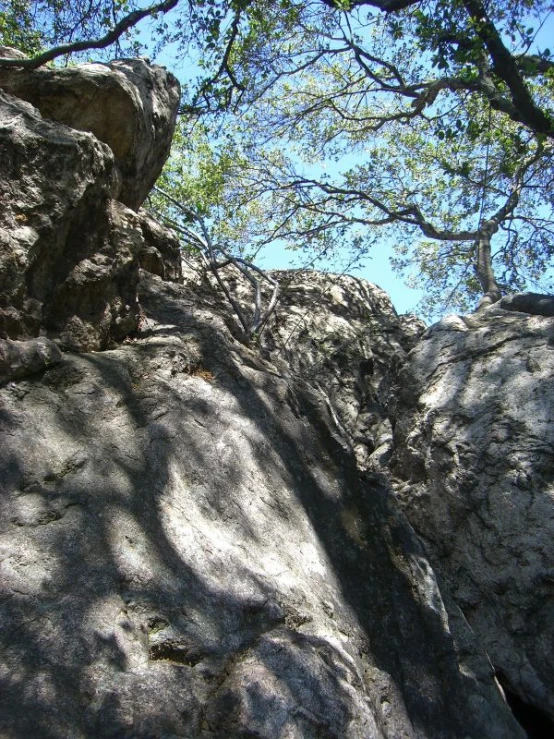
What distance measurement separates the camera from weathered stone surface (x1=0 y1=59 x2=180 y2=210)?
523 centimetres

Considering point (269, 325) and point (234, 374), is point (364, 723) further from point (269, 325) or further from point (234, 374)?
point (269, 325)

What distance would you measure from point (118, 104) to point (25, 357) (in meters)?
2.93

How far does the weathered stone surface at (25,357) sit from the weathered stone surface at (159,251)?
7.36ft

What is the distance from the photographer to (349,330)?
8.32 metres

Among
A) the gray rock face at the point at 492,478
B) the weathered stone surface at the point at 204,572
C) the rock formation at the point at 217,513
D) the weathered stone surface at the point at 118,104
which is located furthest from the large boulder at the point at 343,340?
the weathered stone surface at the point at 204,572

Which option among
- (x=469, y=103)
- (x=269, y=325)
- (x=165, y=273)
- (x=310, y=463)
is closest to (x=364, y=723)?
(x=310, y=463)

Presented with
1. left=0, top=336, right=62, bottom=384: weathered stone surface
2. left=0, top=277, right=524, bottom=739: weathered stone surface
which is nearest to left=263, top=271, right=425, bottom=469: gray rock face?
left=0, top=277, right=524, bottom=739: weathered stone surface

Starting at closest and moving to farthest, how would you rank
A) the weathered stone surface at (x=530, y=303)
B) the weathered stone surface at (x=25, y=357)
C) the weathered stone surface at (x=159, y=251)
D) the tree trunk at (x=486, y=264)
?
the weathered stone surface at (x=25, y=357) < the weathered stone surface at (x=159, y=251) < the weathered stone surface at (x=530, y=303) < the tree trunk at (x=486, y=264)

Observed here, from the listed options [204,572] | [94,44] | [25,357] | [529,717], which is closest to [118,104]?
[94,44]

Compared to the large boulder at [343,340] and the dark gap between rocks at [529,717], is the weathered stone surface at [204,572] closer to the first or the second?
the dark gap between rocks at [529,717]

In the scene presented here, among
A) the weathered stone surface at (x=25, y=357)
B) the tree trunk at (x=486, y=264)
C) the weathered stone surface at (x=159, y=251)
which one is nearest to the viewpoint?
the weathered stone surface at (x=25, y=357)

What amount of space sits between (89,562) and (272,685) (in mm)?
970

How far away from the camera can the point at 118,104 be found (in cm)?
550

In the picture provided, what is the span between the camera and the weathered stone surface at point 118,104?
5230mm
